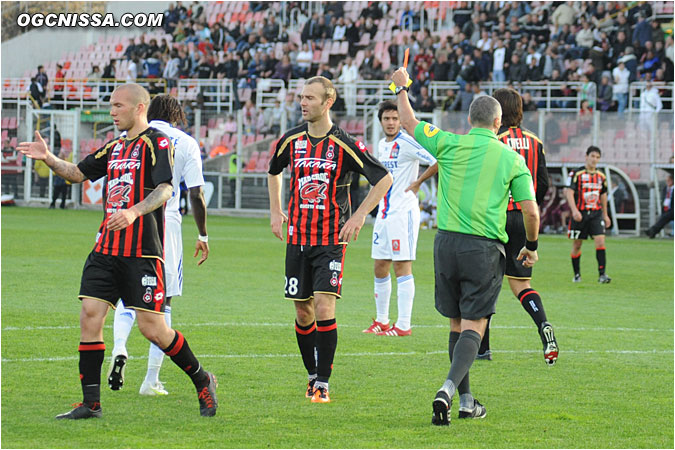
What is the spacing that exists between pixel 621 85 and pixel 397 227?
18183 millimetres

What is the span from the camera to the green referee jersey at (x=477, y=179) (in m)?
6.14

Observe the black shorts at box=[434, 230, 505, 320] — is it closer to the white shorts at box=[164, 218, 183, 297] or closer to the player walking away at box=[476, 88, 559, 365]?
the white shorts at box=[164, 218, 183, 297]

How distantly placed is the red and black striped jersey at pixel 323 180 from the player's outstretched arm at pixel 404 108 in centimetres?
45

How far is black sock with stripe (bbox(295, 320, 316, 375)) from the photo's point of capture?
22.4 ft

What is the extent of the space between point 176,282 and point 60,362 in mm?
1424

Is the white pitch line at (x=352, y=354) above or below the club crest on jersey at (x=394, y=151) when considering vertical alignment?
below

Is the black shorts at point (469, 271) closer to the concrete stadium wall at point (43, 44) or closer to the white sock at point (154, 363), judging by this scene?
the white sock at point (154, 363)

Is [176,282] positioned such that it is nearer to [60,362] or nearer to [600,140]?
[60,362]

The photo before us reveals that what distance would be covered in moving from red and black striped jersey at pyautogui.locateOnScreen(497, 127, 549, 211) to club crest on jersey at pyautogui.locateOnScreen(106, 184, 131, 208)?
11.1ft

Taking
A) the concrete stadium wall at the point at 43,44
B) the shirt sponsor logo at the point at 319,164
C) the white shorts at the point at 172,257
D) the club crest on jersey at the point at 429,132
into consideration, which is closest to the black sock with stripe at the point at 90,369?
the white shorts at the point at 172,257

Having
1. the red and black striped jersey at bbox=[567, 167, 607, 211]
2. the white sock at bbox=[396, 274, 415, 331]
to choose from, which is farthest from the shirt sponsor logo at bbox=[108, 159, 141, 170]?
the red and black striped jersey at bbox=[567, 167, 607, 211]

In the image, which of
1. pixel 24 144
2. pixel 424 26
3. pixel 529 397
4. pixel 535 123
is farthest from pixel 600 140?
pixel 24 144

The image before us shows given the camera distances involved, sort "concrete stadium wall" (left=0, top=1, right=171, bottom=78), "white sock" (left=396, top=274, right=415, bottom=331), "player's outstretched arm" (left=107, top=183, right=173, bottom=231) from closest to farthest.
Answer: "player's outstretched arm" (left=107, top=183, right=173, bottom=231)
"white sock" (left=396, top=274, right=415, bottom=331)
"concrete stadium wall" (left=0, top=1, right=171, bottom=78)

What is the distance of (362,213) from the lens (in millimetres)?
6559
